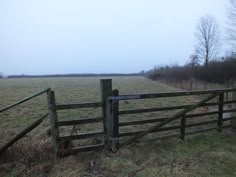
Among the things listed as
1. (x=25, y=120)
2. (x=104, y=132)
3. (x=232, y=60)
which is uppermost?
(x=232, y=60)

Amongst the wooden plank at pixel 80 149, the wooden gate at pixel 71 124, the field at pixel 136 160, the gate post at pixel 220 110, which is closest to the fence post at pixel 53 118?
the wooden gate at pixel 71 124

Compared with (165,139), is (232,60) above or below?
above

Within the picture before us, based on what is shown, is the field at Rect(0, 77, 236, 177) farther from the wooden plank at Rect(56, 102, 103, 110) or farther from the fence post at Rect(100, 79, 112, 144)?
the wooden plank at Rect(56, 102, 103, 110)

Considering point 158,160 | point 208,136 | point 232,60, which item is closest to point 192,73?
point 232,60

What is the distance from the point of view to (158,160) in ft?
13.6

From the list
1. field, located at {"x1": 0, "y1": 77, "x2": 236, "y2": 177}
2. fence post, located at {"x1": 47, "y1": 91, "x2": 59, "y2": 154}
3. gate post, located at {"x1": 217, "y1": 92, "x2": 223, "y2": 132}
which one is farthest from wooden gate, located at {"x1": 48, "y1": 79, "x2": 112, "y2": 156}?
gate post, located at {"x1": 217, "y1": 92, "x2": 223, "y2": 132}

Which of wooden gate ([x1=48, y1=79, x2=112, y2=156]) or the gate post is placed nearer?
wooden gate ([x1=48, y1=79, x2=112, y2=156])

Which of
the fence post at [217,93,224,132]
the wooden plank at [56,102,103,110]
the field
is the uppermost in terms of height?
the wooden plank at [56,102,103,110]

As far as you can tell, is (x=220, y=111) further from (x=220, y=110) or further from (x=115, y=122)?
(x=115, y=122)

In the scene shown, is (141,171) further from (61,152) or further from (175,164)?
(61,152)

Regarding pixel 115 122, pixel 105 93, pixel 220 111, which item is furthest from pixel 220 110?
pixel 105 93

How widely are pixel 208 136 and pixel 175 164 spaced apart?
2.08 metres

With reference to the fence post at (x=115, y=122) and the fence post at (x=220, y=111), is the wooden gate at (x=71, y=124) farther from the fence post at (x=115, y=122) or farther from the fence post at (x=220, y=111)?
the fence post at (x=220, y=111)

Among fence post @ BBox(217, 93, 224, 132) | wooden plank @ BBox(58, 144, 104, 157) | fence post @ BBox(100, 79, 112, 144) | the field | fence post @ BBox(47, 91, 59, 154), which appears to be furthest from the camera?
fence post @ BBox(217, 93, 224, 132)
